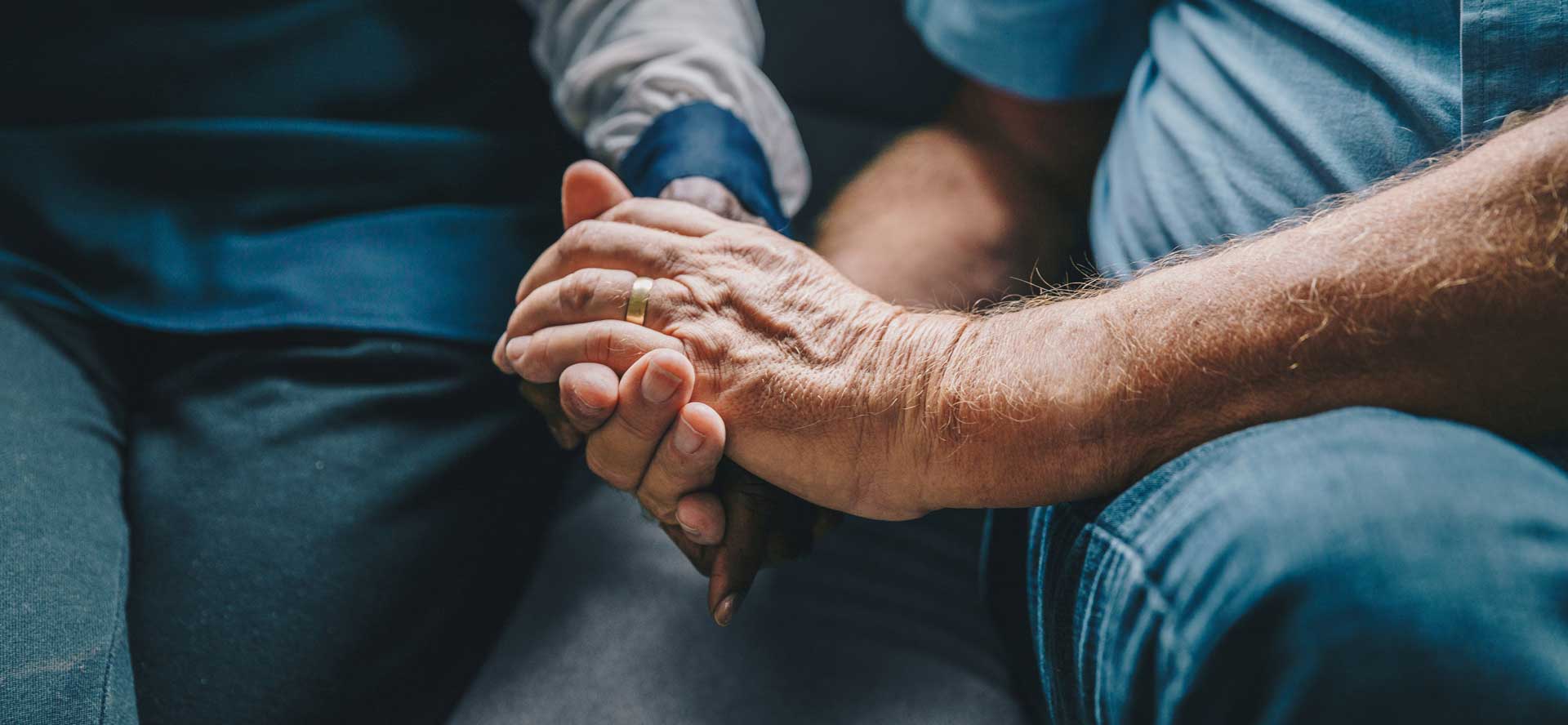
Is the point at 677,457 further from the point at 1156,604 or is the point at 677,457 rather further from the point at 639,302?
the point at 1156,604

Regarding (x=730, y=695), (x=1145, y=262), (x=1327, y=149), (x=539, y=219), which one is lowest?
(x=730, y=695)

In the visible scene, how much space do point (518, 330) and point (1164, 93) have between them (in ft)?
1.79

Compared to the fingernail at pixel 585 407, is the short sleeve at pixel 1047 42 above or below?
above

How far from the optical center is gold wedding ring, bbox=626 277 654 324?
62cm

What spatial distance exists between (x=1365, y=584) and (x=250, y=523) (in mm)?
669

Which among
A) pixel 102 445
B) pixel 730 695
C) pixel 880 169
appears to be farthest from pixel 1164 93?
pixel 102 445

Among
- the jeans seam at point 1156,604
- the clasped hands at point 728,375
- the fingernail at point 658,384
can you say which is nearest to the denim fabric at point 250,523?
the clasped hands at point 728,375

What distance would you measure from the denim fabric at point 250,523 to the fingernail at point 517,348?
8 centimetres

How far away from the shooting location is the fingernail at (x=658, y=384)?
561 millimetres

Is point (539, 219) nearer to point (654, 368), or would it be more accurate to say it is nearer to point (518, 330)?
point (518, 330)

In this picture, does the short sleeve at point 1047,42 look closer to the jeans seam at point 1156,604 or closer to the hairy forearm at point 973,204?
the hairy forearm at point 973,204

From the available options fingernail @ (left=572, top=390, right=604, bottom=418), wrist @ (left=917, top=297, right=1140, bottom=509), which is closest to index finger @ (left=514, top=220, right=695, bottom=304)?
fingernail @ (left=572, top=390, right=604, bottom=418)

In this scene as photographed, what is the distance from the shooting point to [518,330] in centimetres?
67

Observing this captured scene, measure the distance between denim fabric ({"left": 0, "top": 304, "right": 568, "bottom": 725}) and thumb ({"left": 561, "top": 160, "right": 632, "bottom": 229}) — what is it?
152 millimetres
